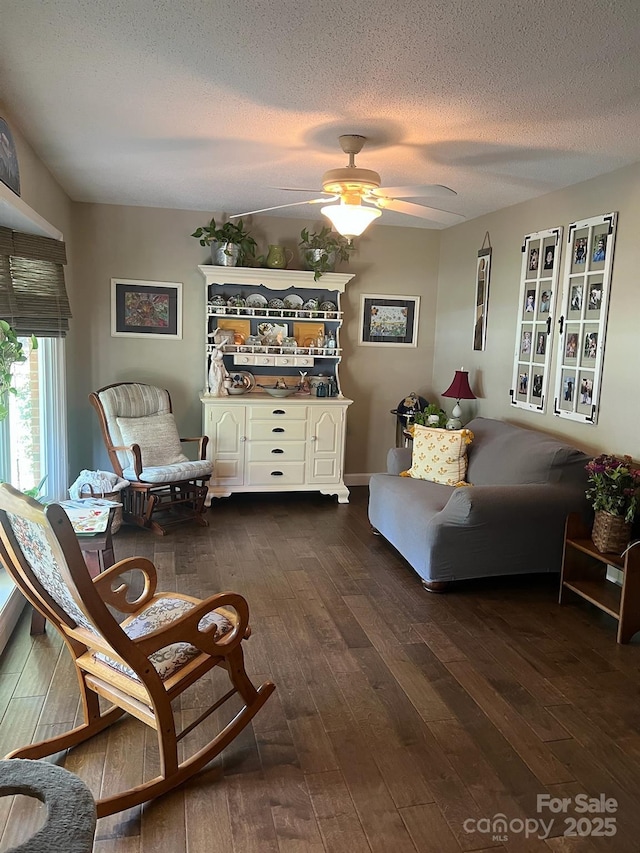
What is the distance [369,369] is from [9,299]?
3480 mm

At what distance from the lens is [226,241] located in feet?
17.3

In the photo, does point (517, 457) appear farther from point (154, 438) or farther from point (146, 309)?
point (146, 309)

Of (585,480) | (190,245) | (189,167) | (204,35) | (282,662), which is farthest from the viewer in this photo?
(190,245)

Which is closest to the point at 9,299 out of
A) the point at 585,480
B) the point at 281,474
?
the point at 281,474

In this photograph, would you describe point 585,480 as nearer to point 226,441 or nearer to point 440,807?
point 440,807

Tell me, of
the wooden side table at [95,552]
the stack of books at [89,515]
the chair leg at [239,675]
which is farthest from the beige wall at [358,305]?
the chair leg at [239,675]

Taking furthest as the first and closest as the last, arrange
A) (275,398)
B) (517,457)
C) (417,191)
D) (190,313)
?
(190,313)
(275,398)
(517,457)
(417,191)

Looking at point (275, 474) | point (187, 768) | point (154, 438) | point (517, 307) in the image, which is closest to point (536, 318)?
point (517, 307)

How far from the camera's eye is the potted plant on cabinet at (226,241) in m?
5.25

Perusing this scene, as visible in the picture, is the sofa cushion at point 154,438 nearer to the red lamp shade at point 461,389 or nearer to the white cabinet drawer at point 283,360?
the white cabinet drawer at point 283,360

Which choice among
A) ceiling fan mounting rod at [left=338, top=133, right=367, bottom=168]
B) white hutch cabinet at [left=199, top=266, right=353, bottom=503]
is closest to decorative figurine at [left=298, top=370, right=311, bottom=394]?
white hutch cabinet at [left=199, top=266, right=353, bottom=503]

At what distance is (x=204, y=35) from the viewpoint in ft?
7.22

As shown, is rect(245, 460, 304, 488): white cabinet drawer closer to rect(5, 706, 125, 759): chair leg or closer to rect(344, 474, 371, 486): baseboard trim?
rect(344, 474, 371, 486): baseboard trim

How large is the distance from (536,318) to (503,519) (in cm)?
167
